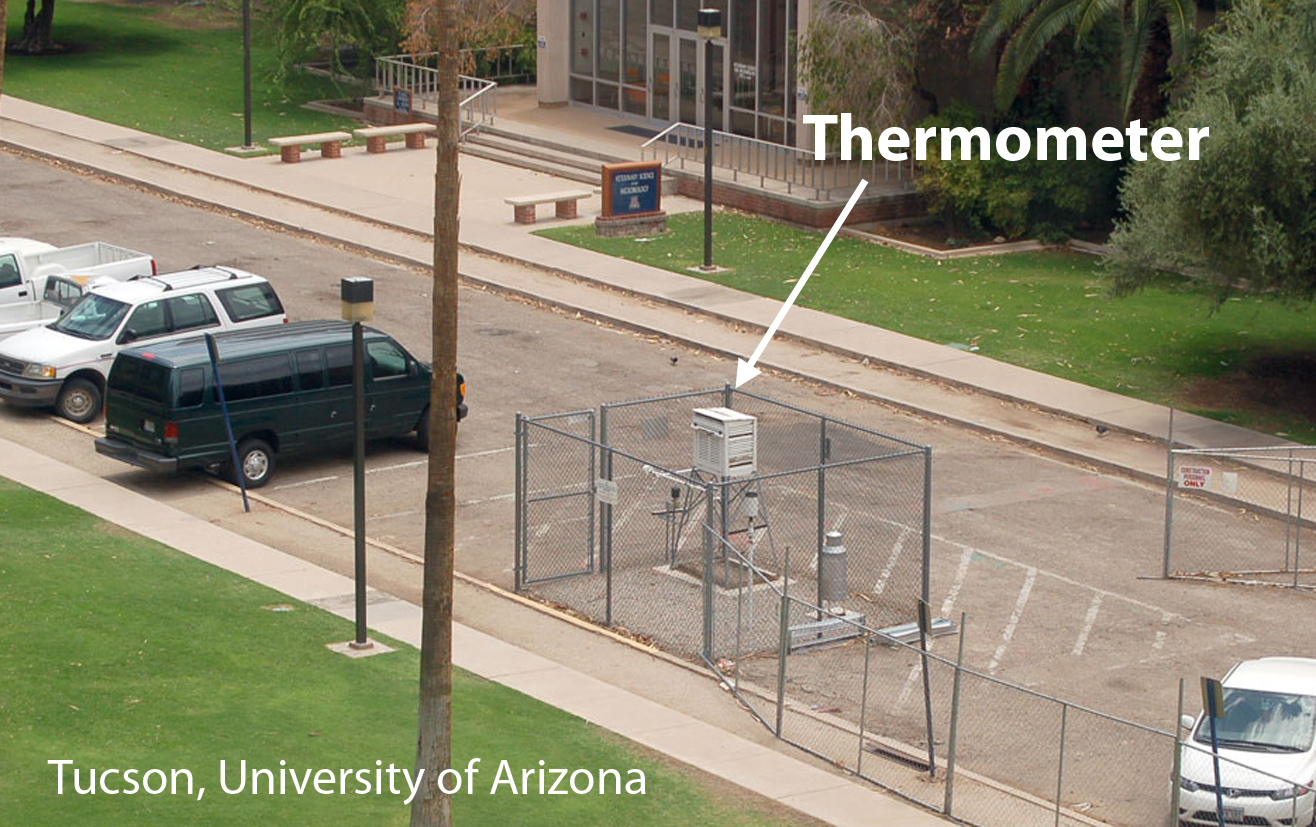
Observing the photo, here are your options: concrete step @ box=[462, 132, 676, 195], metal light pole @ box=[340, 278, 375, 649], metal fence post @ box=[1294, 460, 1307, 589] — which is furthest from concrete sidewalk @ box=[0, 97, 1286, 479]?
metal light pole @ box=[340, 278, 375, 649]

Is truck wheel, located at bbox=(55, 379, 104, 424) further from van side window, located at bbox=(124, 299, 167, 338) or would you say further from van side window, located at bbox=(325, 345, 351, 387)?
van side window, located at bbox=(325, 345, 351, 387)

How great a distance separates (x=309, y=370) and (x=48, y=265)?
8.46 meters

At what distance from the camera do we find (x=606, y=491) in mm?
19984

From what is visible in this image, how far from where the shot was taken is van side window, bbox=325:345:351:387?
79.6ft

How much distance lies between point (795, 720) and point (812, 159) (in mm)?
26234

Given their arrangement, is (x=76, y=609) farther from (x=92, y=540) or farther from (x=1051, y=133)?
(x=1051, y=133)

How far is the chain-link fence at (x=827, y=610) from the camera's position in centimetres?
1609

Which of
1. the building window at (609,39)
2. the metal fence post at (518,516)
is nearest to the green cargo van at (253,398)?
the metal fence post at (518,516)

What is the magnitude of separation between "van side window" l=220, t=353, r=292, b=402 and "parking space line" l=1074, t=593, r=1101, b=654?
401 inches

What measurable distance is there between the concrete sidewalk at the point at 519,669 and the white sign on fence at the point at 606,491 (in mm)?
1936

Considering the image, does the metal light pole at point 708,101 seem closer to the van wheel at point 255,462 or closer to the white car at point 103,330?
the white car at point 103,330

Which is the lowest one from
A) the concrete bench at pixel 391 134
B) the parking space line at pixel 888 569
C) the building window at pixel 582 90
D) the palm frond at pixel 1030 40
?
the parking space line at pixel 888 569

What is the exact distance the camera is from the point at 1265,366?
3027 cm

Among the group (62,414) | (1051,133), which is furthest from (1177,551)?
(1051,133)
